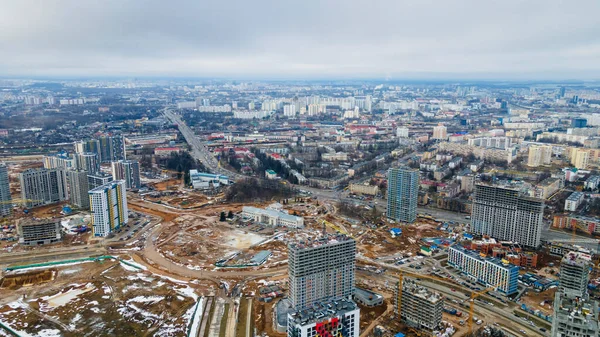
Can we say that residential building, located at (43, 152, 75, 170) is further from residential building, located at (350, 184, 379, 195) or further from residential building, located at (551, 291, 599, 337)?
residential building, located at (551, 291, 599, 337)

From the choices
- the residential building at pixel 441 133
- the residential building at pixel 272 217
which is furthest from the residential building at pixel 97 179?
the residential building at pixel 441 133

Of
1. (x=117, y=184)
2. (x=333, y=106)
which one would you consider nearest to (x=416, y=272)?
(x=117, y=184)

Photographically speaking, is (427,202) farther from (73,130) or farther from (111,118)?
(111,118)

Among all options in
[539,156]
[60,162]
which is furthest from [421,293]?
[539,156]

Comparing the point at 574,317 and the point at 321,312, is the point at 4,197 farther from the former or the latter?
the point at 574,317

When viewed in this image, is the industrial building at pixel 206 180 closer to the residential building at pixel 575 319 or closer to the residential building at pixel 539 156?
the residential building at pixel 575 319

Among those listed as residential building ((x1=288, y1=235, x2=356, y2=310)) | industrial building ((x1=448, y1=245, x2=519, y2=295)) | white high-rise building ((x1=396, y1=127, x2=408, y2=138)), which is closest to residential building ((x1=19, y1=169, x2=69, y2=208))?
residential building ((x1=288, y1=235, x2=356, y2=310))
